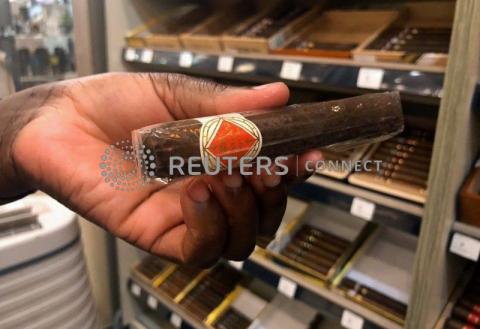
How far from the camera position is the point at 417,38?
3.83 ft

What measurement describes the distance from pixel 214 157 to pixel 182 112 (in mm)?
288

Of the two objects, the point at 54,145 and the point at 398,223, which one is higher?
the point at 54,145

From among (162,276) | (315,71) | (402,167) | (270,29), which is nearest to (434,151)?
(402,167)

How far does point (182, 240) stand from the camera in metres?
0.57

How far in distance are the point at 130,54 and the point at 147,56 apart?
0.40 ft

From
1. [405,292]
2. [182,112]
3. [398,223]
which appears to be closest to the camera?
[182,112]

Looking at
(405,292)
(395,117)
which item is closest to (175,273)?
(405,292)

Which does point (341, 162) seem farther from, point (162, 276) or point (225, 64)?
point (162, 276)

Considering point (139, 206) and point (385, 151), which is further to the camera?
point (385, 151)

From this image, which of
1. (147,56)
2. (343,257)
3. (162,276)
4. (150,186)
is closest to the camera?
(150,186)

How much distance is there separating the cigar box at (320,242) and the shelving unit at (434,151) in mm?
43

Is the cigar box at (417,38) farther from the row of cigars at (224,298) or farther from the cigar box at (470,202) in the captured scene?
the row of cigars at (224,298)

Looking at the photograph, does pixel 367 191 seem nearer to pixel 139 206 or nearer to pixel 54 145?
pixel 139 206

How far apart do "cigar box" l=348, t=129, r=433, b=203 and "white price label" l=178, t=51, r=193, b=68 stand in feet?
2.12
